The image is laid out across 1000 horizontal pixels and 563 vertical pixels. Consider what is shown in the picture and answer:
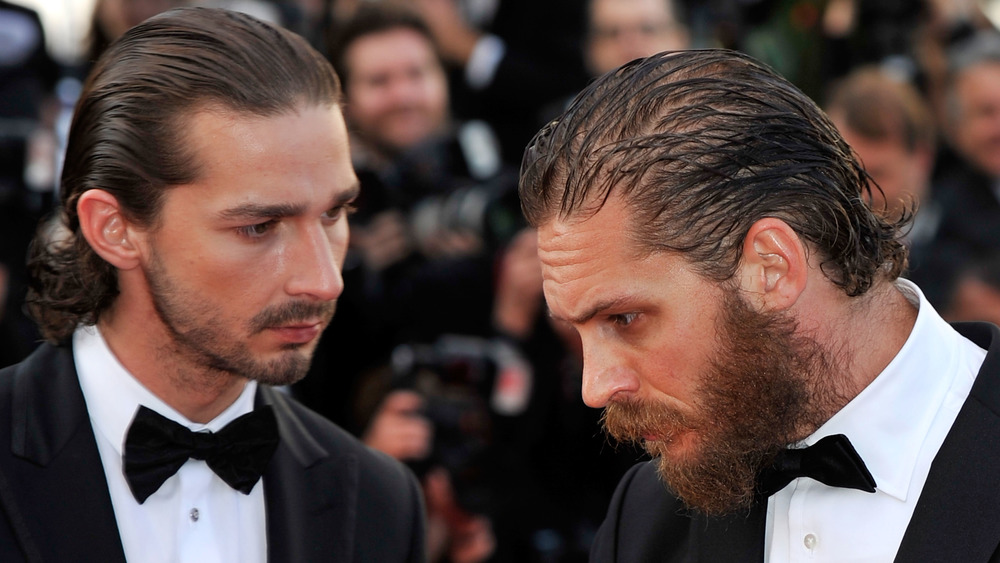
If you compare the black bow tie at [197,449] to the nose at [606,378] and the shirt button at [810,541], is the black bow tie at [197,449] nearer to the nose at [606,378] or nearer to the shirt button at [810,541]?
the nose at [606,378]

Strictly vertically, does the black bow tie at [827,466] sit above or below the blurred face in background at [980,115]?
above

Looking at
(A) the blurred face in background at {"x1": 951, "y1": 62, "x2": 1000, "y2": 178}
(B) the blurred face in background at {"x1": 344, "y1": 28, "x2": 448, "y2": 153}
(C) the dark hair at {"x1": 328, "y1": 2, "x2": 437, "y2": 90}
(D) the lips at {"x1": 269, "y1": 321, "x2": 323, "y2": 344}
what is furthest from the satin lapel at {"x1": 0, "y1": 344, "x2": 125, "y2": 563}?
(A) the blurred face in background at {"x1": 951, "y1": 62, "x2": 1000, "y2": 178}

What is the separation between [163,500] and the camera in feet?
8.91

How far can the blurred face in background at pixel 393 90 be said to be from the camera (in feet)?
16.9

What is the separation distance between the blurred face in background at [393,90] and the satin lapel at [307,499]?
2.38 m

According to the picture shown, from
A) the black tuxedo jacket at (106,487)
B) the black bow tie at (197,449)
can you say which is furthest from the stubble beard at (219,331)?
the black tuxedo jacket at (106,487)

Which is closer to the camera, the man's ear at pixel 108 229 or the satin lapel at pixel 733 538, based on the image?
the satin lapel at pixel 733 538

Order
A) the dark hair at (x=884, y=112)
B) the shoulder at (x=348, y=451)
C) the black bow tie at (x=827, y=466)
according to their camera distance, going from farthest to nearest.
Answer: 1. the dark hair at (x=884, y=112)
2. the shoulder at (x=348, y=451)
3. the black bow tie at (x=827, y=466)

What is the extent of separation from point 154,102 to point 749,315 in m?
1.46

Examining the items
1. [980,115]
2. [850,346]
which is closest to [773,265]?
[850,346]

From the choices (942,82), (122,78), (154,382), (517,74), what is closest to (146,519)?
(154,382)

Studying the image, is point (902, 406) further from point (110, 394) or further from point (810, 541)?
point (110, 394)

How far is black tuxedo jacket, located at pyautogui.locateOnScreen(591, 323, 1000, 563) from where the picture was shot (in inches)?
87.4

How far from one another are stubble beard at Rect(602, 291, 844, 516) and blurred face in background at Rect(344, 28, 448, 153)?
114 inches
